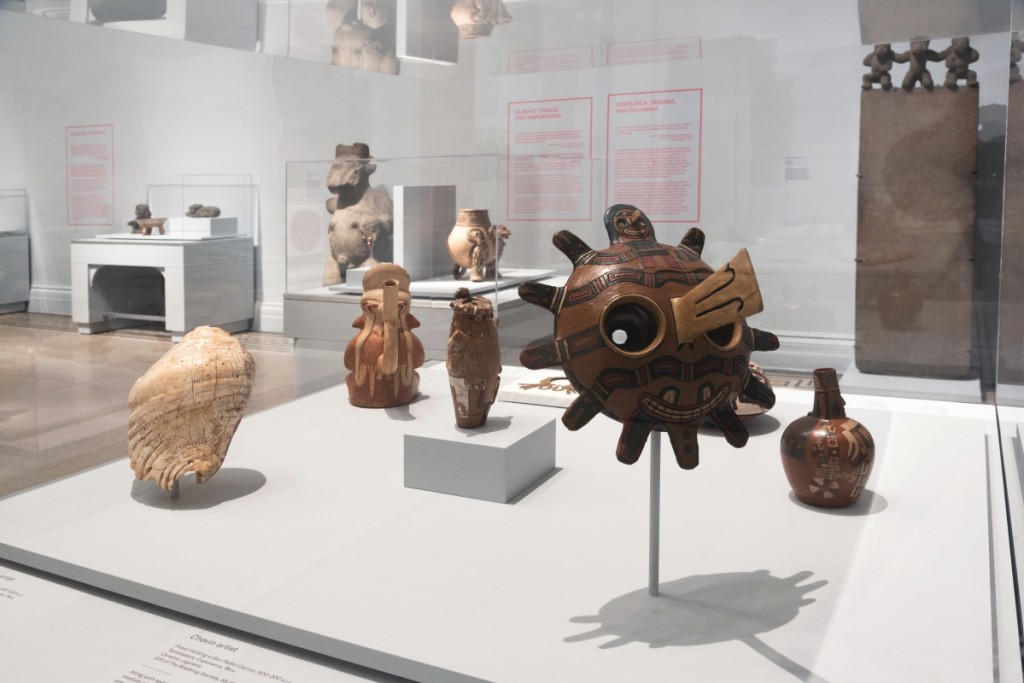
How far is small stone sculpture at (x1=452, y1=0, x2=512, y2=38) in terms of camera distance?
4926 millimetres

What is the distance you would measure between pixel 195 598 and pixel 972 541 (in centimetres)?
171

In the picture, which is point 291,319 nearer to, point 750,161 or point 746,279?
point 750,161

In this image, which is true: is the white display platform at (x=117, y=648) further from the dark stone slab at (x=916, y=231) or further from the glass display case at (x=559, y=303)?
the dark stone slab at (x=916, y=231)

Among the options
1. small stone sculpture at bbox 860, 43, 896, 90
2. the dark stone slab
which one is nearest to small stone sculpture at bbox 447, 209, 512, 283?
the dark stone slab

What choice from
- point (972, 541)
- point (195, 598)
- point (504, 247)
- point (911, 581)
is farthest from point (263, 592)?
point (504, 247)

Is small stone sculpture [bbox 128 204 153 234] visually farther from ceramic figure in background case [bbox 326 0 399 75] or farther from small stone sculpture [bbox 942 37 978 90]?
small stone sculpture [bbox 942 37 978 90]

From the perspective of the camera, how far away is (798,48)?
423cm

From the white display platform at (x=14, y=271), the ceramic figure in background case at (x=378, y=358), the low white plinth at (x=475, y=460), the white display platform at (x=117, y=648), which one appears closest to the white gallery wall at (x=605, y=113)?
the white display platform at (x=14, y=271)

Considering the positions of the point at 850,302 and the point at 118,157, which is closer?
the point at 118,157

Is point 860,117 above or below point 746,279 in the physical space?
above

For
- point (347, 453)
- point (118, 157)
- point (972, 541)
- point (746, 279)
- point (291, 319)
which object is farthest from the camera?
point (291, 319)

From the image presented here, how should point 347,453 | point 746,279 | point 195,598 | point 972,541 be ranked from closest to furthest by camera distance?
point 746,279 → point 195,598 → point 972,541 → point 347,453

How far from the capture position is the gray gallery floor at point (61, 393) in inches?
110

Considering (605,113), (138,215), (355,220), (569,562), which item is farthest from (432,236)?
(569,562)
